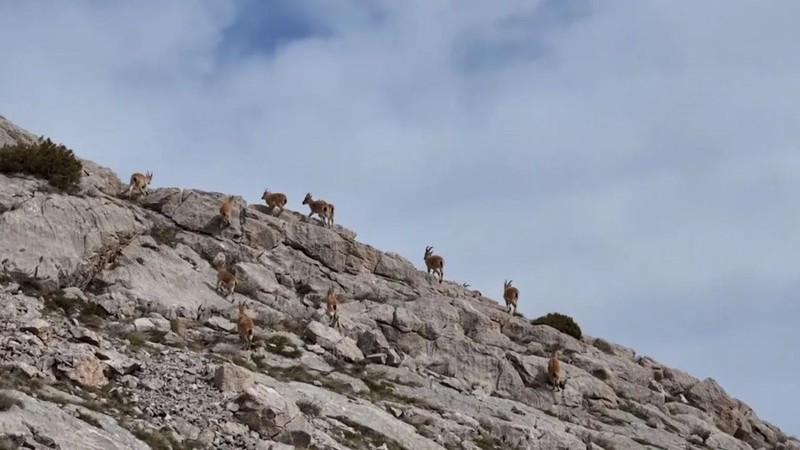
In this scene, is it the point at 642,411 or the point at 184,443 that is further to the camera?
the point at 642,411

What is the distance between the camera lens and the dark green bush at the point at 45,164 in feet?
92.4

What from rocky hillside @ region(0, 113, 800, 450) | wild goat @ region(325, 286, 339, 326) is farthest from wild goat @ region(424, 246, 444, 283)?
wild goat @ region(325, 286, 339, 326)

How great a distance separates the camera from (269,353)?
81.0 feet

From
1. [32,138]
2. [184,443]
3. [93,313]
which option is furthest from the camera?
[32,138]

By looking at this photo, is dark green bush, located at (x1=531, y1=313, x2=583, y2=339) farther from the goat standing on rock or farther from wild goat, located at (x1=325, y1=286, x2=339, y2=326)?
wild goat, located at (x1=325, y1=286, x2=339, y2=326)

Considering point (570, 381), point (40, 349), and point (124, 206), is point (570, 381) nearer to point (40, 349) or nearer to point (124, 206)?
point (124, 206)

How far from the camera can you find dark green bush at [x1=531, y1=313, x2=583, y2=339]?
3859 centimetres

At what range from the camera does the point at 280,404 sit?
63.8ft

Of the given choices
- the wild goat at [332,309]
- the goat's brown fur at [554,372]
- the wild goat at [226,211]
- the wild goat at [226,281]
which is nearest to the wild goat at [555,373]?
the goat's brown fur at [554,372]

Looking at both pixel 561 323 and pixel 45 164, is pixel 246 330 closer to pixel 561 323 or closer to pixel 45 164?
pixel 45 164

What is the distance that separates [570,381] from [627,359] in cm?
839

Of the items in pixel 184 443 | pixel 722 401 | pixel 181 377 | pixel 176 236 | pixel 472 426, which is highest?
pixel 722 401

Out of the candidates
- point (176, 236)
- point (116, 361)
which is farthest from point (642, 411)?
point (116, 361)

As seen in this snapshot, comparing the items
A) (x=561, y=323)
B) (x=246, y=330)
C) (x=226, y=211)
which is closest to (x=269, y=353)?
(x=246, y=330)
